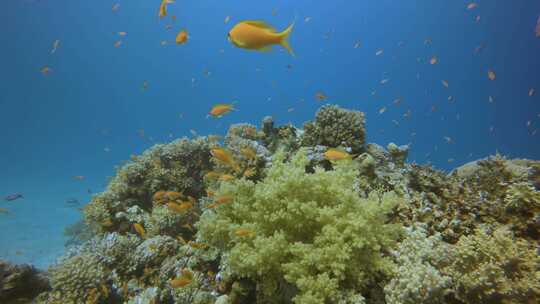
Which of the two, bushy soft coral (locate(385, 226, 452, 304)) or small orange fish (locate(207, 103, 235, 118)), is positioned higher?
small orange fish (locate(207, 103, 235, 118))

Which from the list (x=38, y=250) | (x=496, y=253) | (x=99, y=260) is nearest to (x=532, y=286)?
(x=496, y=253)

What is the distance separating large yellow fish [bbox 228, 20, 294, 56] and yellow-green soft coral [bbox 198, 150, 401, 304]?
164 cm

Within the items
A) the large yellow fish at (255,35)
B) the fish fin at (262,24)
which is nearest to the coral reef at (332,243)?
the large yellow fish at (255,35)

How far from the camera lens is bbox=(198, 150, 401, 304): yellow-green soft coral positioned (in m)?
3.01

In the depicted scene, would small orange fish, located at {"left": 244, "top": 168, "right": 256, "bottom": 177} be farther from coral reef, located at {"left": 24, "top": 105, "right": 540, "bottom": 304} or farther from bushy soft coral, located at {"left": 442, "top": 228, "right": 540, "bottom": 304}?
bushy soft coral, located at {"left": 442, "top": 228, "right": 540, "bottom": 304}

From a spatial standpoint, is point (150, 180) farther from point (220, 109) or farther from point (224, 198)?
point (224, 198)

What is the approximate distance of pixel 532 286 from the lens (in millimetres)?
2652

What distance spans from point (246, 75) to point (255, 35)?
16059cm

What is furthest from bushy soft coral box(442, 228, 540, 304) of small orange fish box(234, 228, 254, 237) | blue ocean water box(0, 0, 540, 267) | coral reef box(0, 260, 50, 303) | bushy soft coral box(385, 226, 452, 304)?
blue ocean water box(0, 0, 540, 267)

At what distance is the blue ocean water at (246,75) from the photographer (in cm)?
7969

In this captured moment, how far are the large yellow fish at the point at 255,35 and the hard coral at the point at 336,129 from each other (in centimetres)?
421

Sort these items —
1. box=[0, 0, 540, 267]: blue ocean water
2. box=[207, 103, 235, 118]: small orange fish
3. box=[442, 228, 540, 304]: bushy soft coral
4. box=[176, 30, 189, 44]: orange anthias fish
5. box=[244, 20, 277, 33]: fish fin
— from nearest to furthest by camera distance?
box=[442, 228, 540, 304]: bushy soft coral
box=[244, 20, 277, 33]: fish fin
box=[207, 103, 235, 118]: small orange fish
box=[176, 30, 189, 44]: orange anthias fish
box=[0, 0, 540, 267]: blue ocean water

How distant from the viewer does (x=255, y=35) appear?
2998 millimetres

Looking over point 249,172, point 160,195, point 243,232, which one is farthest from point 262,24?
point 160,195
